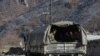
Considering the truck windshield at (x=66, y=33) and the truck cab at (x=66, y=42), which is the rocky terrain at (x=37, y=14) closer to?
the truck windshield at (x=66, y=33)

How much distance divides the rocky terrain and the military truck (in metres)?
52.8

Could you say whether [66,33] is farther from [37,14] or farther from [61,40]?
[37,14]

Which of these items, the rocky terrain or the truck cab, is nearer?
the truck cab

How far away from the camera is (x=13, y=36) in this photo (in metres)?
107

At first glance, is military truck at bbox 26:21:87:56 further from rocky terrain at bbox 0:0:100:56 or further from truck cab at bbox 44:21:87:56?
rocky terrain at bbox 0:0:100:56

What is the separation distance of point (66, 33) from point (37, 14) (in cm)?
9250

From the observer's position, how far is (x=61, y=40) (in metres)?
33.3

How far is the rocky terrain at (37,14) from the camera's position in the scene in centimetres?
9938

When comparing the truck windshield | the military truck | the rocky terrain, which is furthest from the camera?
the rocky terrain

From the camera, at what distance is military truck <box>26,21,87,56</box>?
31297 mm

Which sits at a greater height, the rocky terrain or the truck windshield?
the truck windshield

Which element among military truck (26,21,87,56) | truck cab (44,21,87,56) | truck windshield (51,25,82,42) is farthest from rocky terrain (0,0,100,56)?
truck cab (44,21,87,56)

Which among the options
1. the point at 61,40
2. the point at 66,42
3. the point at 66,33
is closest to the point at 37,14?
the point at 66,33

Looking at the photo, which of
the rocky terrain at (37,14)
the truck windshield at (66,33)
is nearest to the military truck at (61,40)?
the truck windshield at (66,33)
